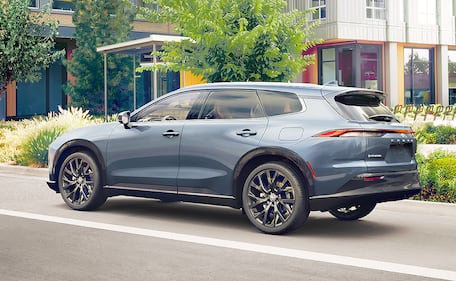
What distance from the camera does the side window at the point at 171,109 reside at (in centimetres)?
954

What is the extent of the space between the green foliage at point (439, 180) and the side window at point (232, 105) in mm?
3765

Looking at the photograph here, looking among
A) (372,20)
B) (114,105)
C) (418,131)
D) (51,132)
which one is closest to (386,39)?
(372,20)

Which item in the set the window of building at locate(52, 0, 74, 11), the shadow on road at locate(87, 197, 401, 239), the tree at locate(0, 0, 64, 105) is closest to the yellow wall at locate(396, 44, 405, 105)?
the window of building at locate(52, 0, 74, 11)

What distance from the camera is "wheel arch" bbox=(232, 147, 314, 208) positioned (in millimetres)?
8156

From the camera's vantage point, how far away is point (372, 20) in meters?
42.1

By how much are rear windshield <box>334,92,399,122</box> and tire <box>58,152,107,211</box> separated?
360 cm

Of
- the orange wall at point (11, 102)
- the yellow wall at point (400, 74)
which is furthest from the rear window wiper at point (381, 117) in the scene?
the yellow wall at point (400, 74)

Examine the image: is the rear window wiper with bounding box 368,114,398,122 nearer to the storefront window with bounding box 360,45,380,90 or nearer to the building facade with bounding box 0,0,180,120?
the building facade with bounding box 0,0,180,120

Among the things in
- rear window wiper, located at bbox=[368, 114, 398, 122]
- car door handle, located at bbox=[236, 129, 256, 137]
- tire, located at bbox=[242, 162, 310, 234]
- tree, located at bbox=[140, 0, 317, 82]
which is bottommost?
tire, located at bbox=[242, 162, 310, 234]

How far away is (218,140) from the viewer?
29.1ft

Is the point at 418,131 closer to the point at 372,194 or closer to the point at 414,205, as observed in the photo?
the point at 414,205

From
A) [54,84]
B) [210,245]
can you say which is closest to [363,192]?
[210,245]

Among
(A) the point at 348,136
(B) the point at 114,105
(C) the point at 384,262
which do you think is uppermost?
(B) the point at 114,105

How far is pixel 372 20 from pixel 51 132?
27.9m
